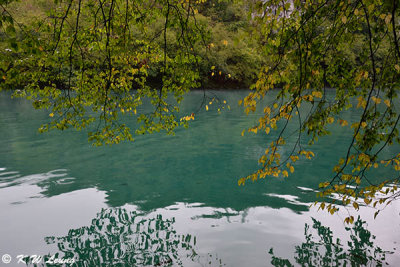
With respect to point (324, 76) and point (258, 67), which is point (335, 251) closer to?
point (324, 76)

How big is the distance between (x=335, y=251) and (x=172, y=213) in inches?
160

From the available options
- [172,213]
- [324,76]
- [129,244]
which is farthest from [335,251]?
[129,244]

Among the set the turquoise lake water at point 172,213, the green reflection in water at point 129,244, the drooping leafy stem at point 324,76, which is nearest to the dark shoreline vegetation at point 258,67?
the drooping leafy stem at point 324,76

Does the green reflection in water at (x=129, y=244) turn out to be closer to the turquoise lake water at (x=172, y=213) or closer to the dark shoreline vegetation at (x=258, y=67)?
the turquoise lake water at (x=172, y=213)

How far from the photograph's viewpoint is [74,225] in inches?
314

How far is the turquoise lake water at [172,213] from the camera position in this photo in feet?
22.0

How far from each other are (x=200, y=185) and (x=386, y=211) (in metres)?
5.49

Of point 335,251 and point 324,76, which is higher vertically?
point 324,76

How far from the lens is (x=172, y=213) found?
8656mm

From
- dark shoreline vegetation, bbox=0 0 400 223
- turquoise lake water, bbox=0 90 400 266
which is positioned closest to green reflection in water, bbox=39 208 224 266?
turquoise lake water, bbox=0 90 400 266

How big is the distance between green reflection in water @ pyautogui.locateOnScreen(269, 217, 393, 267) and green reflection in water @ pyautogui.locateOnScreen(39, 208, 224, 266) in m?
1.74

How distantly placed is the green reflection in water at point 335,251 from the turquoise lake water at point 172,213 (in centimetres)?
2

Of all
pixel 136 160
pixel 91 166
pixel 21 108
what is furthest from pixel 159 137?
pixel 21 108

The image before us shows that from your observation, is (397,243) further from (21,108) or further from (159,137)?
(21,108)
